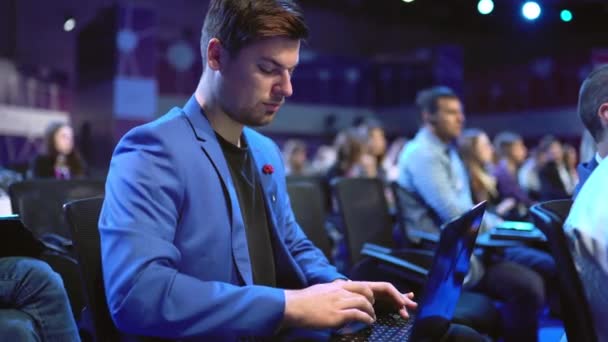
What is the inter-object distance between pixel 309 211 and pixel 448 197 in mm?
866

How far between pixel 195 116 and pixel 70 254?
1.35 metres

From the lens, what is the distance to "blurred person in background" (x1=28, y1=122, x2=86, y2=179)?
4.74m

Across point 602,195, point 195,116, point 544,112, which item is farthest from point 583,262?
point 544,112

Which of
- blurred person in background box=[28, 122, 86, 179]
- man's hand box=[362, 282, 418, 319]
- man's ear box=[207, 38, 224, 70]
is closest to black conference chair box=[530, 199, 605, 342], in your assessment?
man's hand box=[362, 282, 418, 319]

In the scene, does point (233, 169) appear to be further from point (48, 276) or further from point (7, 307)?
point (7, 307)

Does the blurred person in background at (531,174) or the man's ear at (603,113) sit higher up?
the man's ear at (603,113)

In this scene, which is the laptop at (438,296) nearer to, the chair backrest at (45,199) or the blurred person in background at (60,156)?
the chair backrest at (45,199)

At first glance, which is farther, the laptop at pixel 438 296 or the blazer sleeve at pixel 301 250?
the blazer sleeve at pixel 301 250

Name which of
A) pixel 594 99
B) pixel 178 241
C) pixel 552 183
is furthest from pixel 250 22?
pixel 552 183

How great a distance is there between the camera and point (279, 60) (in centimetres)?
132

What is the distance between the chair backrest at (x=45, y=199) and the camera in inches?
Result: 97.7

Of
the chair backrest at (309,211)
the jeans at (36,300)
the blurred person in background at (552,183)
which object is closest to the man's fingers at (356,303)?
the jeans at (36,300)

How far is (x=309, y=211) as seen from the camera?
104 inches

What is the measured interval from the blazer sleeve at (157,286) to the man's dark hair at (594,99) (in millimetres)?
1188
